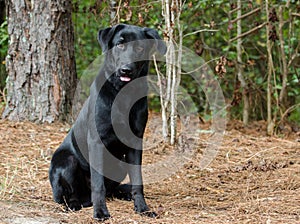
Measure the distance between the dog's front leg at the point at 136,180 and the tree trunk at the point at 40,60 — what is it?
2.56 meters

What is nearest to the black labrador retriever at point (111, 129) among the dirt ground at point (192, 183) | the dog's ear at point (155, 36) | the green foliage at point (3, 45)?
the dog's ear at point (155, 36)

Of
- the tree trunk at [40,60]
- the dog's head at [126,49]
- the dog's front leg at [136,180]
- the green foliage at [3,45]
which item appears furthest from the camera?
the green foliage at [3,45]

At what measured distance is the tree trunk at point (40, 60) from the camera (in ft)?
20.0

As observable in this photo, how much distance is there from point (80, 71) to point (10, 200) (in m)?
5.65

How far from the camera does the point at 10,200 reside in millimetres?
3910

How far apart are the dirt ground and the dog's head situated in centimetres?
102

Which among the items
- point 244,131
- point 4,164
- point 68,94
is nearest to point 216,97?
point 244,131

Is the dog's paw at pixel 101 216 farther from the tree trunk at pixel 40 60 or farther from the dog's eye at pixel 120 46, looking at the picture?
the tree trunk at pixel 40 60

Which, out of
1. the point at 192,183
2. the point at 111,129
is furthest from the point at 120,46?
the point at 192,183

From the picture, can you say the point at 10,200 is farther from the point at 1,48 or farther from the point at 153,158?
the point at 1,48

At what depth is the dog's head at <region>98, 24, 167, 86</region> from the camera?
3615 millimetres

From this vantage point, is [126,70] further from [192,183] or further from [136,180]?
[192,183]

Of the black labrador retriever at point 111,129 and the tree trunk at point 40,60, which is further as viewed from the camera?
the tree trunk at point 40,60

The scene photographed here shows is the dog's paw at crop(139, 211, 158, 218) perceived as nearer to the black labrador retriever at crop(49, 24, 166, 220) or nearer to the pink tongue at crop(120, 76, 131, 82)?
the black labrador retriever at crop(49, 24, 166, 220)
